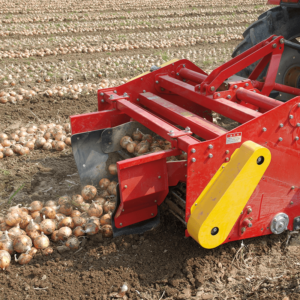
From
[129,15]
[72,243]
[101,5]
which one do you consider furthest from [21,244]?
[101,5]

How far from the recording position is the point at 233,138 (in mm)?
2658

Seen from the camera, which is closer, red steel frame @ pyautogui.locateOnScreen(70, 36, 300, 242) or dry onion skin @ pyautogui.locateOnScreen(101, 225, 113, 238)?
red steel frame @ pyautogui.locateOnScreen(70, 36, 300, 242)

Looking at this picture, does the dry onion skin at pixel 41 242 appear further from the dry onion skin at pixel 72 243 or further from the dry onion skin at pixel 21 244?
the dry onion skin at pixel 72 243

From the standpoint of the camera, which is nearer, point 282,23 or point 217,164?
point 217,164

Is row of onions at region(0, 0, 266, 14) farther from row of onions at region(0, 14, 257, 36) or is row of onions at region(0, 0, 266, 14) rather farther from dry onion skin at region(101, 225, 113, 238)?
dry onion skin at region(101, 225, 113, 238)

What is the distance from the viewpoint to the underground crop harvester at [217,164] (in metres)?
2.59

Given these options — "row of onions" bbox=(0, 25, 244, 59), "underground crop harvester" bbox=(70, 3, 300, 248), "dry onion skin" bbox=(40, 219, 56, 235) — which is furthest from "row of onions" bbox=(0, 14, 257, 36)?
"dry onion skin" bbox=(40, 219, 56, 235)

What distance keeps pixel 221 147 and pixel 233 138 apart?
0.39 ft

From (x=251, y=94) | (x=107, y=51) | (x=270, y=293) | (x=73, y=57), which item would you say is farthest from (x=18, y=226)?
(x=107, y=51)

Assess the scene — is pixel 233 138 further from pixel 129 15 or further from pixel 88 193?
pixel 129 15

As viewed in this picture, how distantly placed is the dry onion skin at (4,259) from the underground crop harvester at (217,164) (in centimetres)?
95

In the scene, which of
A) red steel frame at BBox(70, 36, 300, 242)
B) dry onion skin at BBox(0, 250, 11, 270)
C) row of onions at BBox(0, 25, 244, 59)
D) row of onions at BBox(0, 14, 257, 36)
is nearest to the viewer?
red steel frame at BBox(70, 36, 300, 242)

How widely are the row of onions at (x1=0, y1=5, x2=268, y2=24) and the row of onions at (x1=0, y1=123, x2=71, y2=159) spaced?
10.9 metres

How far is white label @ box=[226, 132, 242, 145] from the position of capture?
2639mm
